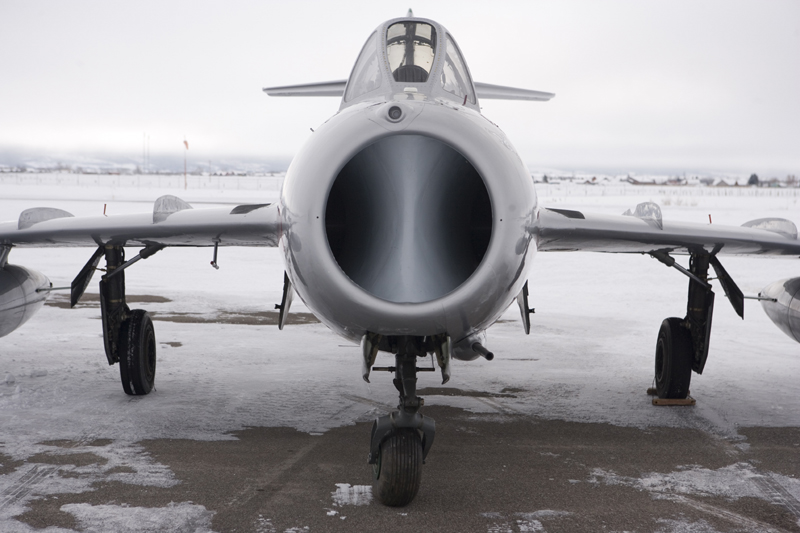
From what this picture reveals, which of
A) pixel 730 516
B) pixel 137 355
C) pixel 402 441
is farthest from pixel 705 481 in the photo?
pixel 137 355

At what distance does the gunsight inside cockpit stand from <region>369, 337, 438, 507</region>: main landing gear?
176cm

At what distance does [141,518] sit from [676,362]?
4.89 meters

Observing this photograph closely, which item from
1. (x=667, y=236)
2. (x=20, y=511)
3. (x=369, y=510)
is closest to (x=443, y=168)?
(x=369, y=510)

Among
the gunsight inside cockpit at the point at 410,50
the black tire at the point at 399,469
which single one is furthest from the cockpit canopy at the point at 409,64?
the black tire at the point at 399,469

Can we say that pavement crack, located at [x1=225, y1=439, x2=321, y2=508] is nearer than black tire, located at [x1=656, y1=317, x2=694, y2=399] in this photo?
Yes

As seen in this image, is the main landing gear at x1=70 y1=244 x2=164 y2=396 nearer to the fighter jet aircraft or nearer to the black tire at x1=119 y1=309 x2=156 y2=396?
the black tire at x1=119 y1=309 x2=156 y2=396

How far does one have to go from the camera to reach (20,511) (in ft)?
12.9

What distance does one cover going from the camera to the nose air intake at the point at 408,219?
12.1 feet

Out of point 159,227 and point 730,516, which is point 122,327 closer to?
point 159,227

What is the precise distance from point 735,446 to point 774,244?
1.94 metres

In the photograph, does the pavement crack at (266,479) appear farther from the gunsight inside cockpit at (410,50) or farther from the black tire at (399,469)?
the gunsight inside cockpit at (410,50)

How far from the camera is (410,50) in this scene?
4.61 m

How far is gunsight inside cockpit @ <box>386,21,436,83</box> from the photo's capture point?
14.9 feet

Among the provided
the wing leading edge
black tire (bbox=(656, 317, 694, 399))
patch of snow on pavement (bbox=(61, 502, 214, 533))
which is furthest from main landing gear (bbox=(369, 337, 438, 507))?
the wing leading edge
